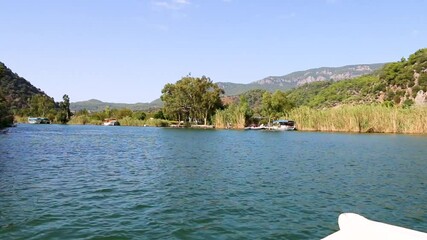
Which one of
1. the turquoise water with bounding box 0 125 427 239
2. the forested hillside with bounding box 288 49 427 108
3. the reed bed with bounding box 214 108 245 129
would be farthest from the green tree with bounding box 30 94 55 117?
the turquoise water with bounding box 0 125 427 239

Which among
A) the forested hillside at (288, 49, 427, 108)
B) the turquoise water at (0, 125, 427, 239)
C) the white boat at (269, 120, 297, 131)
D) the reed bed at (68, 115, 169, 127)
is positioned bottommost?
the turquoise water at (0, 125, 427, 239)

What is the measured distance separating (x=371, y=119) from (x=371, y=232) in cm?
6649

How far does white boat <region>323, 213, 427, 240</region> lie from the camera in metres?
5.69

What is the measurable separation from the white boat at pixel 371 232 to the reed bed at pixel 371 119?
201ft

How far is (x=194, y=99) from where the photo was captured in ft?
383

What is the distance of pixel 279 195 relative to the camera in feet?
48.0

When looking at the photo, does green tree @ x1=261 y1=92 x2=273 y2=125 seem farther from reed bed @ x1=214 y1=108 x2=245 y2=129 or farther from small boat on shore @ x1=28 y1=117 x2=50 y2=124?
small boat on shore @ x1=28 y1=117 x2=50 y2=124

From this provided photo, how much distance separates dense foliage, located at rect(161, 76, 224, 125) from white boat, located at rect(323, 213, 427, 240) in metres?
109

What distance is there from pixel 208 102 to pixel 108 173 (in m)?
97.8

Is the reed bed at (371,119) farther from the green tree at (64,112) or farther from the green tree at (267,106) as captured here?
the green tree at (64,112)

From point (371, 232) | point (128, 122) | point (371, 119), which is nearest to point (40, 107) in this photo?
point (128, 122)

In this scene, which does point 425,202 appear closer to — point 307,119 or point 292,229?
point 292,229

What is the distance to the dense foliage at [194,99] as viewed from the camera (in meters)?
116

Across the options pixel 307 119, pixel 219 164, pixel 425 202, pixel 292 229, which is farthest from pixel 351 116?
pixel 292 229
